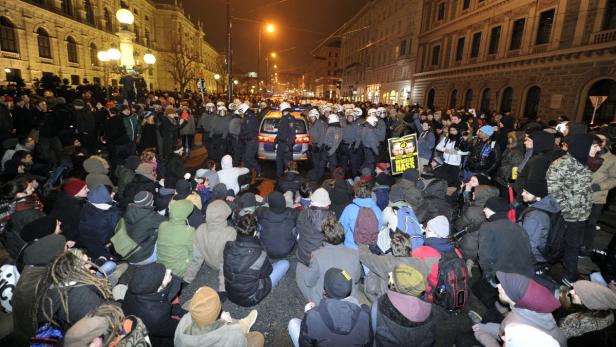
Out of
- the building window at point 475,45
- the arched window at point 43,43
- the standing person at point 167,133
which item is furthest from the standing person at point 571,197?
the arched window at point 43,43

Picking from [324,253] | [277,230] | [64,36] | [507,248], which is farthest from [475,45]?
[64,36]

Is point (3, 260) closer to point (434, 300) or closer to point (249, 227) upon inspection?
point (249, 227)

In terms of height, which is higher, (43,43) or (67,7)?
(67,7)

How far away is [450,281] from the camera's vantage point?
3.62 meters

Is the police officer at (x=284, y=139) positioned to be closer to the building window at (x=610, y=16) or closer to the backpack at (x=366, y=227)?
the backpack at (x=366, y=227)

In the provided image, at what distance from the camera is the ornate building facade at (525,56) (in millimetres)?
16312

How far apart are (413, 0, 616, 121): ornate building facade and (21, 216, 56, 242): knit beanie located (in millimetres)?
22567

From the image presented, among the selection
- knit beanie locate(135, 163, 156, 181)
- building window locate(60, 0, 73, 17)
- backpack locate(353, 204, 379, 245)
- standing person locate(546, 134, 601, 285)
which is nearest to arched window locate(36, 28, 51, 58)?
building window locate(60, 0, 73, 17)

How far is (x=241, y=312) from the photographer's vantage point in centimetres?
406

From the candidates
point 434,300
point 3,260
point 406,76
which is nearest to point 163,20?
point 406,76

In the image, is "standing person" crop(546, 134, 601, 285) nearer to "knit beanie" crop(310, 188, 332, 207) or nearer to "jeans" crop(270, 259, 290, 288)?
"knit beanie" crop(310, 188, 332, 207)

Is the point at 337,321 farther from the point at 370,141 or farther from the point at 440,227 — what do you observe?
the point at 370,141

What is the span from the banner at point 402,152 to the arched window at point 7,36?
27.7 metres

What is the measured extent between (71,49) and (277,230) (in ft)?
120
